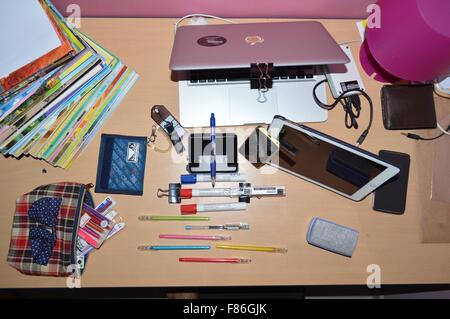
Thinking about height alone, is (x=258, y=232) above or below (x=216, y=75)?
below

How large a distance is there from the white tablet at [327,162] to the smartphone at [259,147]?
0.02 m

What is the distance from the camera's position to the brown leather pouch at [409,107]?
94 cm

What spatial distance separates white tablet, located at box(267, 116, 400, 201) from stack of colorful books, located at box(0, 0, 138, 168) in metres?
0.43

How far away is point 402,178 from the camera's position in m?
0.93

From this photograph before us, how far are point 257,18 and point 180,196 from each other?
52 centimetres

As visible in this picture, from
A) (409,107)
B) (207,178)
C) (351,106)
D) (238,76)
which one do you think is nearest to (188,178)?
(207,178)

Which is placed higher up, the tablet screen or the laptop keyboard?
the laptop keyboard

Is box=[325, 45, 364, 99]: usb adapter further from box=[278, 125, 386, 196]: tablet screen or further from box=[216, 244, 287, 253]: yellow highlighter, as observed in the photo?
box=[216, 244, 287, 253]: yellow highlighter

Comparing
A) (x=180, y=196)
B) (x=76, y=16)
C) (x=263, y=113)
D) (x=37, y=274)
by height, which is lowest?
(x=37, y=274)

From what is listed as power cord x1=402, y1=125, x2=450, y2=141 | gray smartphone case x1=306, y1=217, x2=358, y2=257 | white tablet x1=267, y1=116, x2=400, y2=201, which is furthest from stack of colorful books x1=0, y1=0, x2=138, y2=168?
power cord x1=402, y1=125, x2=450, y2=141

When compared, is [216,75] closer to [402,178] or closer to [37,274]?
[402,178]

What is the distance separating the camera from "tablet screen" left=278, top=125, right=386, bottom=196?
2.62 ft

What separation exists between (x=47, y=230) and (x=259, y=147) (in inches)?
21.3

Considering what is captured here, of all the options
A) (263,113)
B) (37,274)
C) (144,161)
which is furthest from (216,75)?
(37,274)
